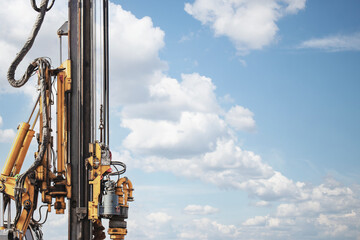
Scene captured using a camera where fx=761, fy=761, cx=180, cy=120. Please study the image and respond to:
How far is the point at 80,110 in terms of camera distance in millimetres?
18453

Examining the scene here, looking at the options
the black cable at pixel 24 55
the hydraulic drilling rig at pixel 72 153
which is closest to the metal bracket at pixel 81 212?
the hydraulic drilling rig at pixel 72 153

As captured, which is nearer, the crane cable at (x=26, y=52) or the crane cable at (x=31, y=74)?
the crane cable at (x=31, y=74)

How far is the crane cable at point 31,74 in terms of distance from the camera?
1802 centimetres

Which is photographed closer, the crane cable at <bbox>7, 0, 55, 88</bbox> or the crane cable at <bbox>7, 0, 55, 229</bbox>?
the crane cable at <bbox>7, 0, 55, 229</bbox>

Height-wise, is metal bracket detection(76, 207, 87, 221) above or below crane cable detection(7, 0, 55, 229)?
below

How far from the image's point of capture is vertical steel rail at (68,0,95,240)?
18.1 meters

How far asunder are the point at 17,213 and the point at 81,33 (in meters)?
4.60

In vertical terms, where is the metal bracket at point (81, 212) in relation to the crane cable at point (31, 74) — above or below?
below

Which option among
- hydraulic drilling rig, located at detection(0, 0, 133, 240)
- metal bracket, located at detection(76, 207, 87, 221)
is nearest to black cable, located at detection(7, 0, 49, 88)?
hydraulic drilling rig, located at detection(0, 0, 133, 240)

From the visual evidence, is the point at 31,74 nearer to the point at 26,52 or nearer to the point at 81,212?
the point at 26,52

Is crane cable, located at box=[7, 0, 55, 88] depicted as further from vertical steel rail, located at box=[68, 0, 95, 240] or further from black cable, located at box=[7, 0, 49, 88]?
vertical steel rail, located at box=[68, 0, 95, 240]

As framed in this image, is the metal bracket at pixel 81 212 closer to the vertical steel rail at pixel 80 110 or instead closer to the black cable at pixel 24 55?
the vertical steel rail at pixel 80 110

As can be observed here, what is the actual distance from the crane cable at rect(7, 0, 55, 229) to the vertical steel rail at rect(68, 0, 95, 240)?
2.08 ft

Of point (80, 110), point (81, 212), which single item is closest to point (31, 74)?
point (80, 110)
